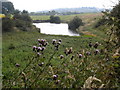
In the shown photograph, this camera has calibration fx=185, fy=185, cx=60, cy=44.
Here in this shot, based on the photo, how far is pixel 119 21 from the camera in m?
3.49

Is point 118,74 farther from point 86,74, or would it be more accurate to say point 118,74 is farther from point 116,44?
point 86,74

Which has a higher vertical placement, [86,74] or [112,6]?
[112,6]

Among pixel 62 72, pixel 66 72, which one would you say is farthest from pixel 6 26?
pixel 66 72

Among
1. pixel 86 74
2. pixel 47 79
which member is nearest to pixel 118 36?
pixel 86 74

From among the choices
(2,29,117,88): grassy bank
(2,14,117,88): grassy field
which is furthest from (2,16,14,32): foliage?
(2,14,117,88): grassy field

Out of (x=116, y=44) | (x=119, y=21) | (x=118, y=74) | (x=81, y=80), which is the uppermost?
(x=119, y=21)

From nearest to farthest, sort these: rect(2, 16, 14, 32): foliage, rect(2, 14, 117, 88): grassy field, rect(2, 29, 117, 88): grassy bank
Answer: rect(2, 14, 117, 88): grassy field < rect(2, 29, 117, 88): grassy bank < rect(2, 16, 14, 32): foliage

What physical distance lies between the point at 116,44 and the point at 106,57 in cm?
33

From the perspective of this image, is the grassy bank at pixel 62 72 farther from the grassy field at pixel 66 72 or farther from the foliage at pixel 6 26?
the foliage at pixel 6 26

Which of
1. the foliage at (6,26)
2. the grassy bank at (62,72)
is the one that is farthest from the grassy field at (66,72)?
the foliage at (6,26)

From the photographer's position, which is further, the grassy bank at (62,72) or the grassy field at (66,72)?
the grassy bank at (62,72)

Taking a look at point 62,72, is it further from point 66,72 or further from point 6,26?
point 6,26

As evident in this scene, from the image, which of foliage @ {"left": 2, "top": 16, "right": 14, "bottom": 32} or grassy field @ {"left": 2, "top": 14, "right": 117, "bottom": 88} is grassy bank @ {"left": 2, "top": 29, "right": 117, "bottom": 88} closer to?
grassy field @ {"left": 2, "top": 14, "right": 117, "bottom": 88}

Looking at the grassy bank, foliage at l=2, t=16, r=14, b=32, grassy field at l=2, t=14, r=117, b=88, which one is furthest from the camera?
foliage at l=2, t=16, r=14, b=32
